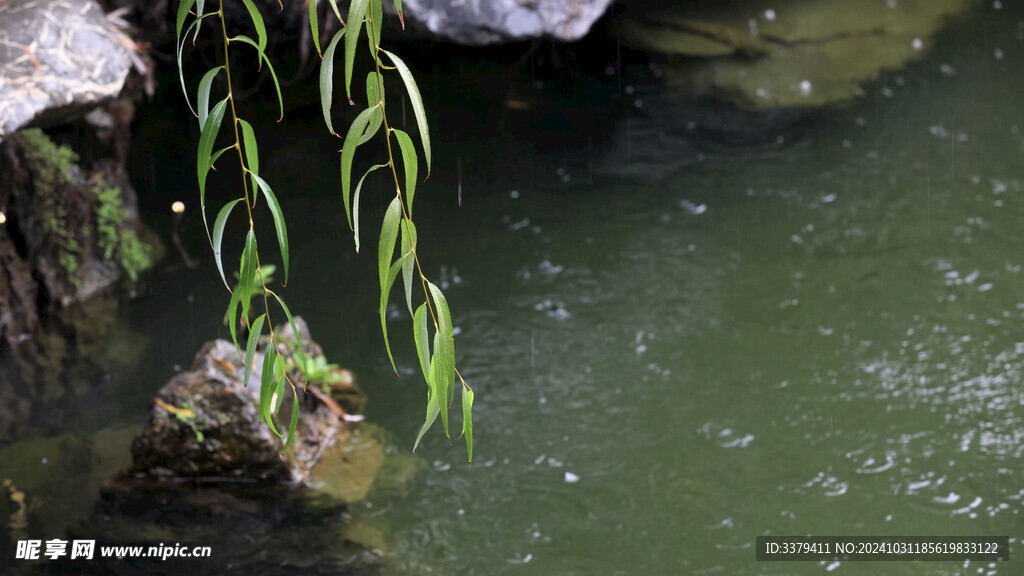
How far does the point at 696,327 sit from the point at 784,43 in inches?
129

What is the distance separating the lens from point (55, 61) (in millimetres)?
3670

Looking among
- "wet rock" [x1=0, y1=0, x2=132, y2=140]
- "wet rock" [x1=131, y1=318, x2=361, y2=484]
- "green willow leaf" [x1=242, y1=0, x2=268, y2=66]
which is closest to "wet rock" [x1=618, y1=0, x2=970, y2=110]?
"wet rock" [x1=0, y1=0, x2=132, y2=140]

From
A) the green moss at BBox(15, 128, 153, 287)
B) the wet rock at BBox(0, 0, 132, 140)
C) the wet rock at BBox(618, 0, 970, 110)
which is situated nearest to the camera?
the wet rock at BBox(0, 0, 132, 140)

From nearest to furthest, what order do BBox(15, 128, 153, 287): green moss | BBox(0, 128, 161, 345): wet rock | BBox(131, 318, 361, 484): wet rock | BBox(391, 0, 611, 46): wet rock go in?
BBox(131, 318, 361, 484): wet rock < BBox(0, 128, 161, 345): wet rock < BBox(15, 128, 153, 287): green moss < BBox(391, 0, 611, 46): wet rock

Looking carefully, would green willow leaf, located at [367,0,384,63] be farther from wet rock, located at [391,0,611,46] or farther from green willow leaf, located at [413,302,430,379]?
wet rock, located at [391,0,611,46]

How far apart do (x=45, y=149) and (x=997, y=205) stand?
182 inches

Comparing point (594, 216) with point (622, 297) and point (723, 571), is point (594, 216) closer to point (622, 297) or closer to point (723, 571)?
point (622, 297)

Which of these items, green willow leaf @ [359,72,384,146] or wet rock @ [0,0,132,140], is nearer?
green willow leaf @ [359,72,384,146]

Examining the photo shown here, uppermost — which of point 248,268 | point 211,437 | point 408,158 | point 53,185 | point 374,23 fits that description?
point 374,23

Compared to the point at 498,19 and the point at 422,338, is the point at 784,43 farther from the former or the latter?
the point at 422,338

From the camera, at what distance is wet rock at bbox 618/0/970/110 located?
6.18 metres

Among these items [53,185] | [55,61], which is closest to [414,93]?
[55,61]

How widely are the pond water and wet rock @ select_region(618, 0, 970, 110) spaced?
28cm

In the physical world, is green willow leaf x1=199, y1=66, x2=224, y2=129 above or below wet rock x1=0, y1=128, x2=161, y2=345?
above
